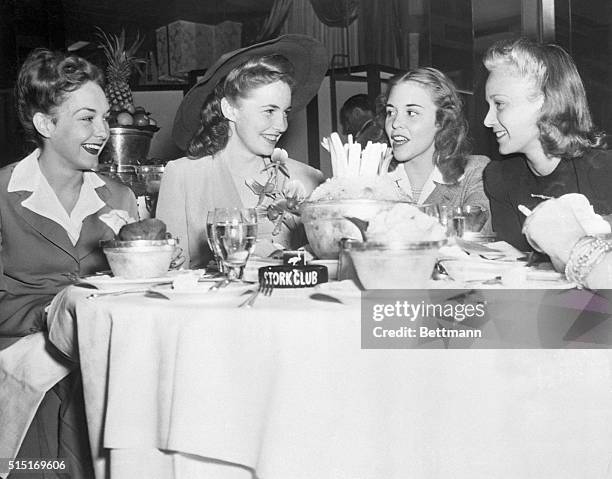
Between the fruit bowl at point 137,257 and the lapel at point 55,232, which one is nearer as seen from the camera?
the fruit bowl at point 137,257

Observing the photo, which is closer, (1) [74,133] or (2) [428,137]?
(1) [74,133]

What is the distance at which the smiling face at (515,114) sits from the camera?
8.06 feet

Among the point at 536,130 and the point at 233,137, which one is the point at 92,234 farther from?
the point at 536,130

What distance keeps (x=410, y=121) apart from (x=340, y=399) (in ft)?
6.22

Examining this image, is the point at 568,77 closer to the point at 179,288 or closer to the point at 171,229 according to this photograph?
the point at 171,229

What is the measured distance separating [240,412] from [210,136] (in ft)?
5.98

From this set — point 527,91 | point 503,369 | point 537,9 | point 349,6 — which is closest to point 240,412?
point 503,369

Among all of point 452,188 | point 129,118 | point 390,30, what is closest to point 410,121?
point 452,188

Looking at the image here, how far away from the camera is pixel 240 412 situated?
43.3 inches

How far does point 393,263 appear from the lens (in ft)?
3.82

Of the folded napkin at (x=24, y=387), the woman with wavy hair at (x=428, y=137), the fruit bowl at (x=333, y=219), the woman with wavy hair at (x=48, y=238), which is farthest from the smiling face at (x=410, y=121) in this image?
the folded napkin at (x=24, y=387)

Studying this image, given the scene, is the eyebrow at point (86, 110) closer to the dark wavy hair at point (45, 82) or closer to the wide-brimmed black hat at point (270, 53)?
the dark wavy hair at point (45, 82)

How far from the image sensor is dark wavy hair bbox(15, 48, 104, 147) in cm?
229

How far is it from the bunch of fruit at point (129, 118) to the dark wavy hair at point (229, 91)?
0.94 m
